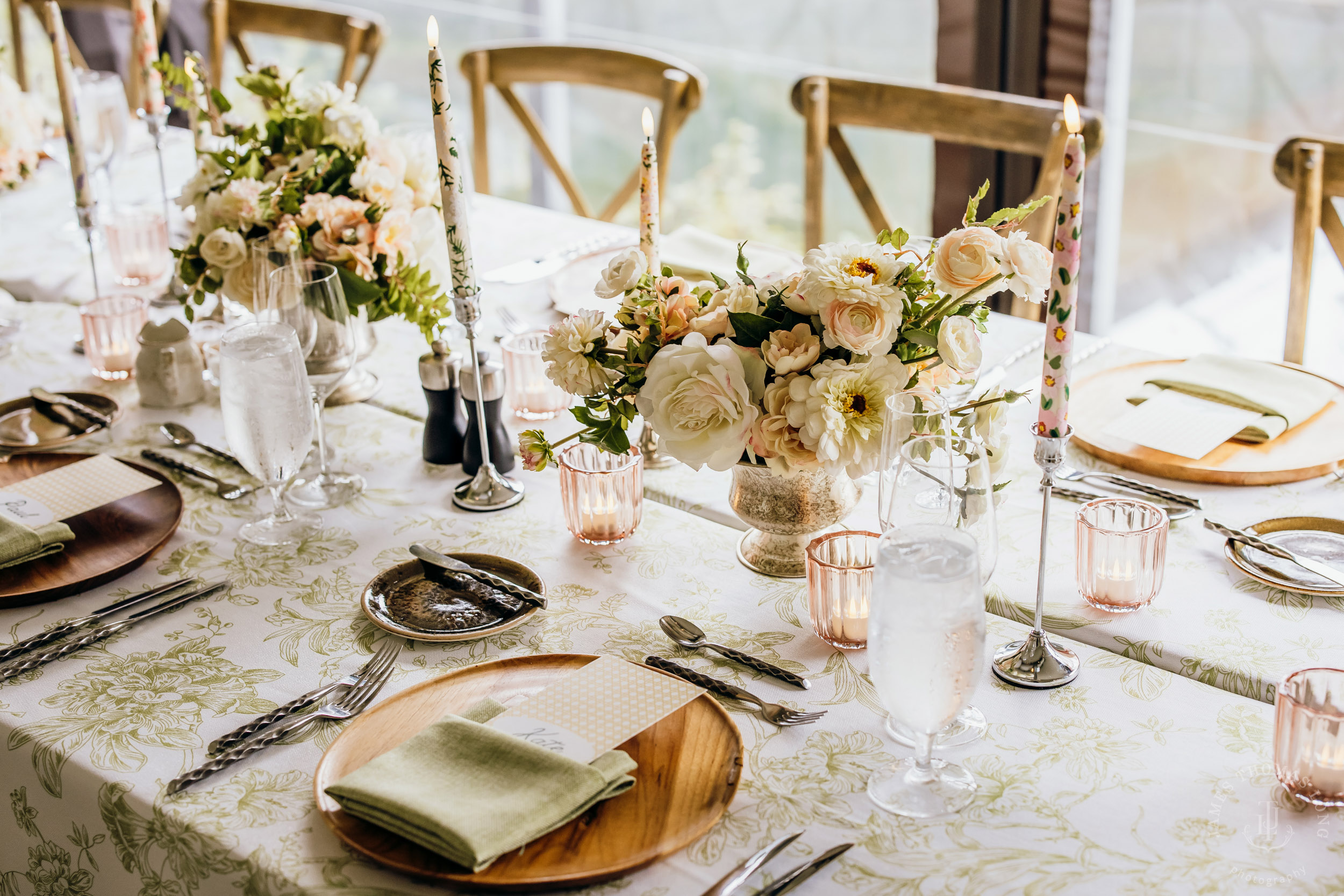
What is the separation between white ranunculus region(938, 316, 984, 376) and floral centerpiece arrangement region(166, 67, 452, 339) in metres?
0.71

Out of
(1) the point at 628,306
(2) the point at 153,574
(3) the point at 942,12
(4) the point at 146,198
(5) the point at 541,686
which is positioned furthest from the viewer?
(3) the point at 942,12

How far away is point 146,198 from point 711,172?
6.46 ft

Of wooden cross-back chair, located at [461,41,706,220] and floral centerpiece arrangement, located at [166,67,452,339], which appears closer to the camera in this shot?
floral centerpiece arrangement, located at [166,67,452,339]

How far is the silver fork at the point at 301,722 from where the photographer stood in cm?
93

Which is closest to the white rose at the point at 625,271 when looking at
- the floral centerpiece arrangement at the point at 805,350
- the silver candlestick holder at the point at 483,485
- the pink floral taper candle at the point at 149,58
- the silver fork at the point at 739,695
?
the floral centerpiece arrangement at the point at 805,350

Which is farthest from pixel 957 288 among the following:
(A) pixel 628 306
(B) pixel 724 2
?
(B) pixel 724 2

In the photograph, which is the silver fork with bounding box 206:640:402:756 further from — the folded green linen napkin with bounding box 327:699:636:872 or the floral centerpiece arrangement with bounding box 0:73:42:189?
the floral centerpiece arrangement with bounding box 0:73:42:189


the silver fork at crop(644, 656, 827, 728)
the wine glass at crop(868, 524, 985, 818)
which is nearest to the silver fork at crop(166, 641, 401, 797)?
the silver fork at crop(644, 656, 827, 728)

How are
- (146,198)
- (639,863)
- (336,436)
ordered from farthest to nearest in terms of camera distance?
(146,198), (336,436), (639,863)

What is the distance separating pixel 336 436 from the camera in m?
1.53

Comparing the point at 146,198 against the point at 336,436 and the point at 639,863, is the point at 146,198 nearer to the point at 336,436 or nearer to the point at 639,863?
the point at 336,436

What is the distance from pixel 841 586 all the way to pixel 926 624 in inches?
10.7

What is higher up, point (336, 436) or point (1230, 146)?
point (1230, 146)

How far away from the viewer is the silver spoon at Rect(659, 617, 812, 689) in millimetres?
1032
